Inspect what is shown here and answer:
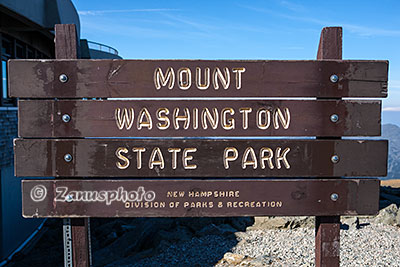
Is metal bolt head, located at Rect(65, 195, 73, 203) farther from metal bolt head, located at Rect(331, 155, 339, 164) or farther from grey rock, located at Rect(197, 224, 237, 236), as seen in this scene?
grey rock, located at Rect(197, 224, 237, 236)

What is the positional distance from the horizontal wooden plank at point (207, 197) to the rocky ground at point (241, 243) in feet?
6.91

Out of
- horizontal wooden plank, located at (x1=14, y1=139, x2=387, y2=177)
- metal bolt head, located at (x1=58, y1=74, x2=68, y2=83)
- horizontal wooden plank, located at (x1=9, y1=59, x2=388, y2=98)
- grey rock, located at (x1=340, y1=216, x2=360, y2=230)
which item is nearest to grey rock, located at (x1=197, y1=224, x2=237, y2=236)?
grey rock, located at (x1=340, y1=216, x2=360, y2=230)

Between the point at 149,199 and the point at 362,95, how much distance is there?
2321 millimetres

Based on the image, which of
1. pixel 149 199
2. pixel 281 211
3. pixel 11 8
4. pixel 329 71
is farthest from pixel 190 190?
pixel 11 8

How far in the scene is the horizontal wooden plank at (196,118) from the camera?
3459mm

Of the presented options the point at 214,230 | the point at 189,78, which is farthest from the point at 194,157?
the point at 214,230

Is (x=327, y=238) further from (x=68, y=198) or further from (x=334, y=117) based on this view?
(x=68, y=198)

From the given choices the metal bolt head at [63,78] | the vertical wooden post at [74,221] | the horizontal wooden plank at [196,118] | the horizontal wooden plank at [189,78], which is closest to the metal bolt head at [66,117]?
the horizontal wooden plank at [196,118]

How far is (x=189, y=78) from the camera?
3.49 m

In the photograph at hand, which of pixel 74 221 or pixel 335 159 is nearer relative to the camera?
pixel 335 159

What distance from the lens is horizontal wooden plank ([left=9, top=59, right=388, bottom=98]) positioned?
3.47 metres

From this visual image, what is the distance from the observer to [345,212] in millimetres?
3521

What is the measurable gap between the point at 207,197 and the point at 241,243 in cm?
387

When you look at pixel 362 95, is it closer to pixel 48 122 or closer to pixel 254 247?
pixel 48 122
